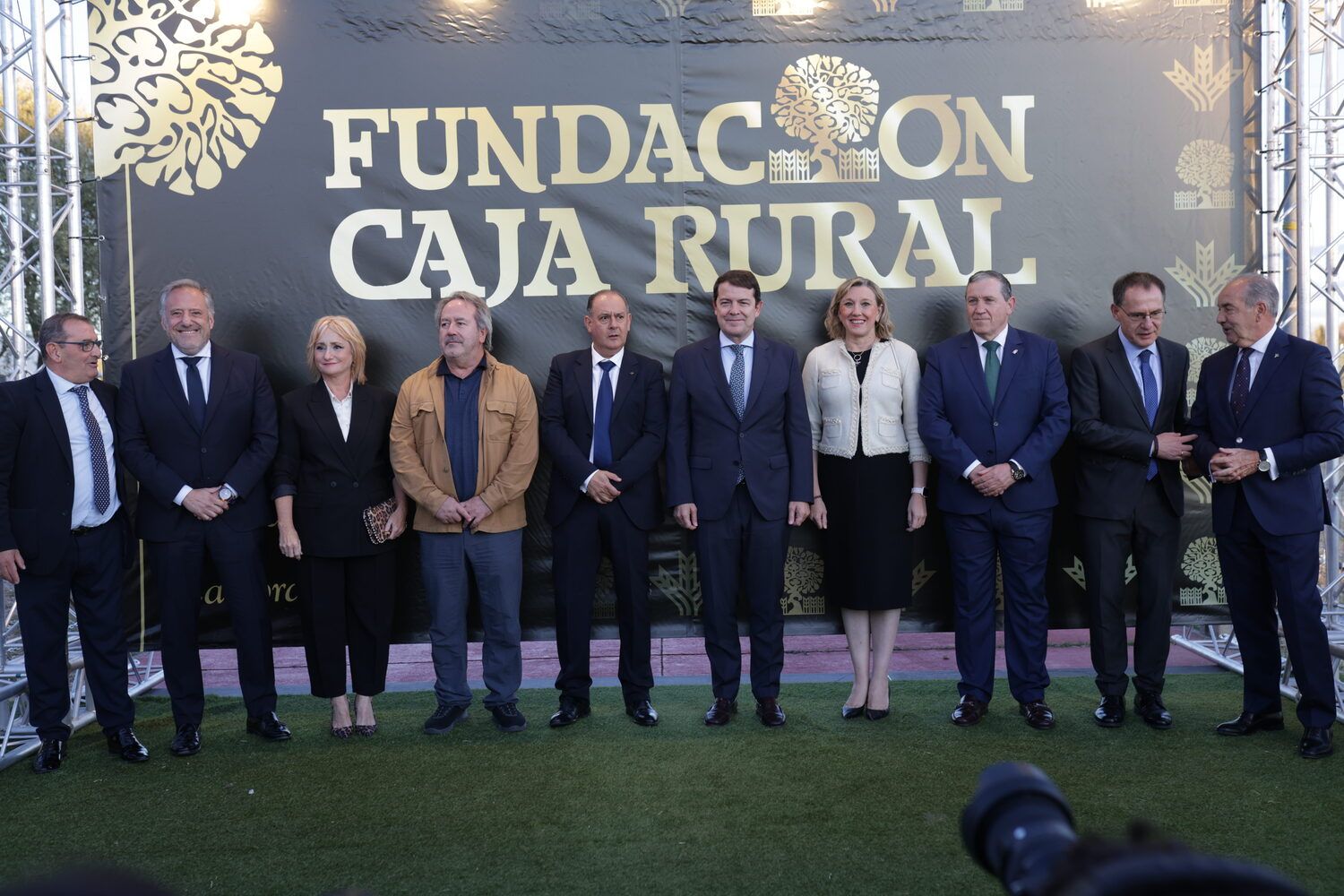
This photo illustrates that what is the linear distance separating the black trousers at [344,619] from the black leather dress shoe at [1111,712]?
2.74 meters

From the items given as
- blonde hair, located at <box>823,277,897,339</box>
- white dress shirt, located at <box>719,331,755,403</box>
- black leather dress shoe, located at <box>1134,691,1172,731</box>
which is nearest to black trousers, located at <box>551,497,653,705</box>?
white dress shirt, located at <box>719,331,755,403</box>

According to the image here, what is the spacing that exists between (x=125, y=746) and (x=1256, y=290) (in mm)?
4338

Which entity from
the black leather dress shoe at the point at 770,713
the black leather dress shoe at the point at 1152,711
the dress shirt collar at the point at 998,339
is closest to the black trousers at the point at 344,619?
the black leather dress shoe at the point at 770,713

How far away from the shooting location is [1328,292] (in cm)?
429

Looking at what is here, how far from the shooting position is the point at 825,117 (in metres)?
4.69

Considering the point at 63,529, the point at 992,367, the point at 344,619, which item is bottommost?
the point at 344,619

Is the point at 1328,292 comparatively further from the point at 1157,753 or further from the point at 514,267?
the point at 514,267

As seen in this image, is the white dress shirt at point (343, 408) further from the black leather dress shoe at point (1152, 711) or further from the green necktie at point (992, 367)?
the black leather dress shoe at point (1152, 711)

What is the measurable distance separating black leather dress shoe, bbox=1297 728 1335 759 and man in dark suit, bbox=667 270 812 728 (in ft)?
5.89

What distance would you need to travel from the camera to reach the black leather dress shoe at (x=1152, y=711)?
4117 mm

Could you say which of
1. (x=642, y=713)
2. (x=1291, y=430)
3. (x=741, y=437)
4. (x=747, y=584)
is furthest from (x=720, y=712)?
(x=1291, y=430)

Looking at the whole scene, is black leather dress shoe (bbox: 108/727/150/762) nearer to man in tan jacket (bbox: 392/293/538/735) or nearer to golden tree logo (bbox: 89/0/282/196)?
man in tan jacket (bbox: 392/293/538/735)

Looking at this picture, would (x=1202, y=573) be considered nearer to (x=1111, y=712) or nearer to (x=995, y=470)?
(x=1111, y=712)

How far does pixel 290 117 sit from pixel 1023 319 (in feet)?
10.6
